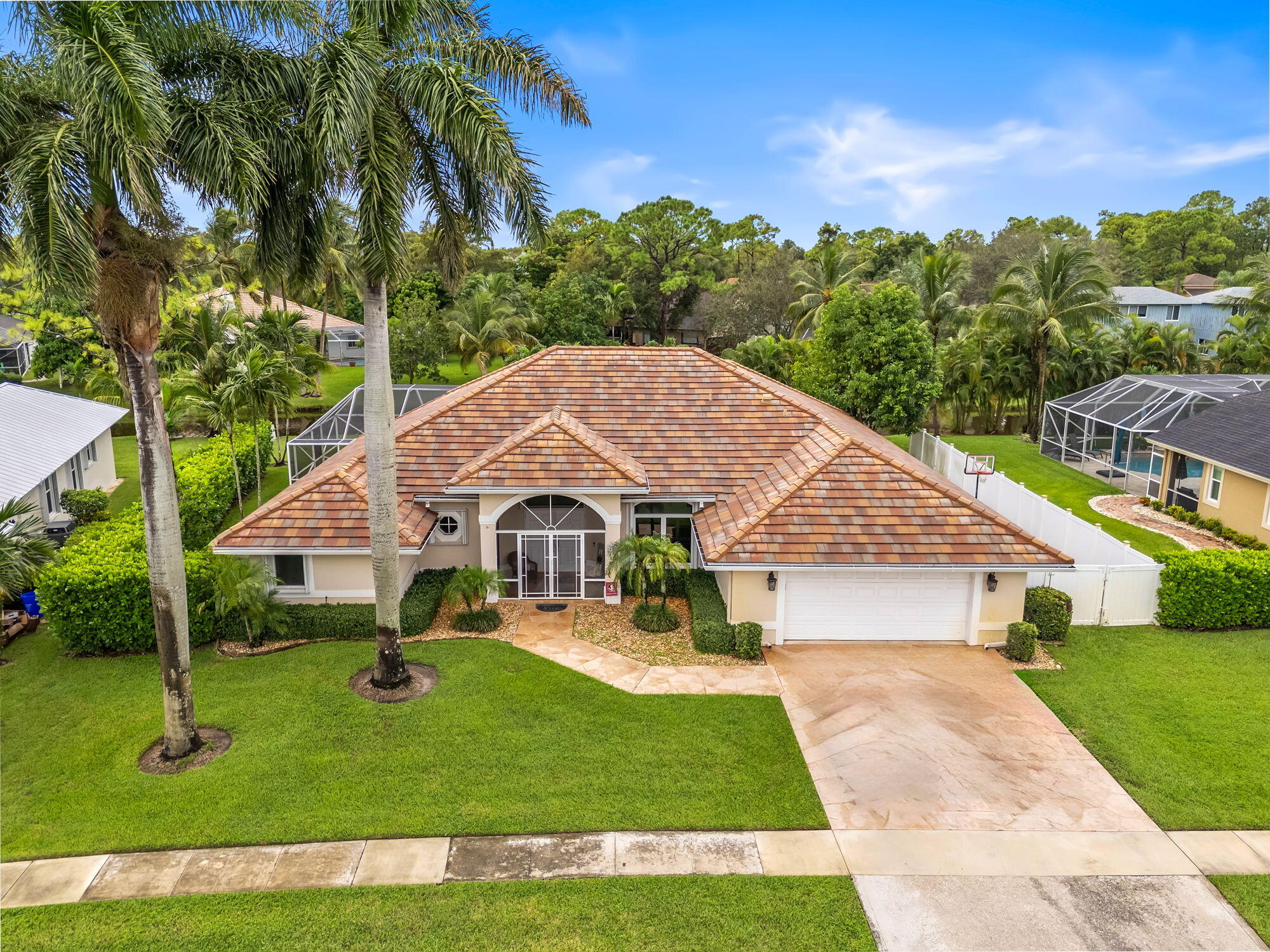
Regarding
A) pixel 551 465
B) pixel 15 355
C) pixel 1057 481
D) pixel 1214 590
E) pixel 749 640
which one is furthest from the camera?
pixel 15 355

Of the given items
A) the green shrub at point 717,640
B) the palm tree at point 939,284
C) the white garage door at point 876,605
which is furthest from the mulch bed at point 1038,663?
the palm tree at point 939,284

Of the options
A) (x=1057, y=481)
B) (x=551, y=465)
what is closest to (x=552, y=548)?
(x=551, y=465)

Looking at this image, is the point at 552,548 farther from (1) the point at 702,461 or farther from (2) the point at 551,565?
(1) the point at 702,461

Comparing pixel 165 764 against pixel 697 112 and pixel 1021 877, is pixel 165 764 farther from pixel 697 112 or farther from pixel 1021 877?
pixel 697 112

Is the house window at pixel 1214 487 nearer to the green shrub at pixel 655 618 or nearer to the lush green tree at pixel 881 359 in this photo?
the lush green tree at pixel 881 359

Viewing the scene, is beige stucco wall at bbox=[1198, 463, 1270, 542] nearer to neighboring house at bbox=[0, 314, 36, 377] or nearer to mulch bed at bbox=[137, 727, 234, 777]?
mulch bed at bbox=[137, 727, 234, 777]

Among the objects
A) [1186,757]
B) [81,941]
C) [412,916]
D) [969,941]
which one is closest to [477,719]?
[412,916]

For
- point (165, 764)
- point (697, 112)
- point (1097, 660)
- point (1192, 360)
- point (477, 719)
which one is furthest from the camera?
point (1192, 360)

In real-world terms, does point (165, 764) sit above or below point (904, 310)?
below
